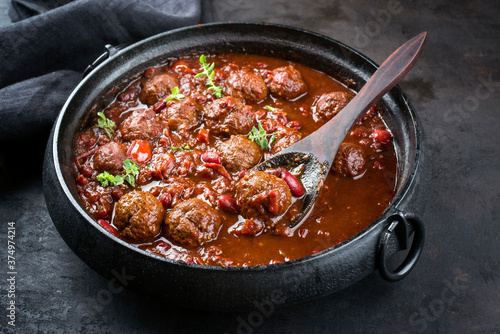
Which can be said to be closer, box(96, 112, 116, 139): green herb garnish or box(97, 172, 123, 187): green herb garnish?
box(97, 172, 123, 187): green herb garnish

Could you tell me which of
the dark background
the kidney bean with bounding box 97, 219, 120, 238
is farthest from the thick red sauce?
the dark background

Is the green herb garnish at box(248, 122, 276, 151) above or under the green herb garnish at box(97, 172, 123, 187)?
under

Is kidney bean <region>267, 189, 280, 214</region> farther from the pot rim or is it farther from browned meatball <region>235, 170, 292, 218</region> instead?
the pot rim

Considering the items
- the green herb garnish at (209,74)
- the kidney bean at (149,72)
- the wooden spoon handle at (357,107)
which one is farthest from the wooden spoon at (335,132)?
the kidney bean at (149,72)

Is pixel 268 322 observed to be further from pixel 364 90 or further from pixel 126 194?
pixel 364 90

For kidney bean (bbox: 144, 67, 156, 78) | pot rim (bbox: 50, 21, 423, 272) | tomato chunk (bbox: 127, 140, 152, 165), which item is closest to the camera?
pot rim (bbox: 50, 21, 423, 272)
